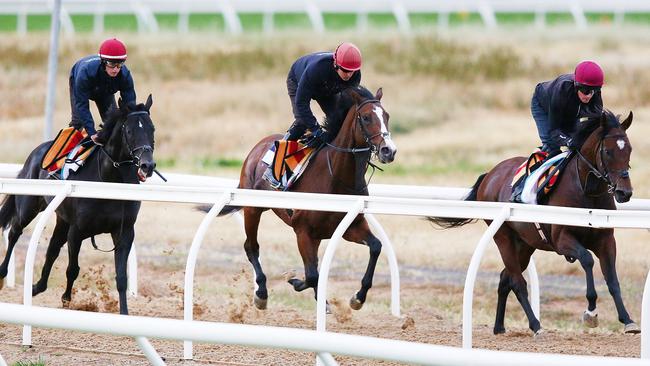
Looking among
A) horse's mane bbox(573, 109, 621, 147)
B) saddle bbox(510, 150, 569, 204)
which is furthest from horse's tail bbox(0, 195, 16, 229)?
horse's mane bbox(573, 109, 621, 147)

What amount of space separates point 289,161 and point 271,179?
185 millimetres

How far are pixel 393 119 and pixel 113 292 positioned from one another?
35.5 ft

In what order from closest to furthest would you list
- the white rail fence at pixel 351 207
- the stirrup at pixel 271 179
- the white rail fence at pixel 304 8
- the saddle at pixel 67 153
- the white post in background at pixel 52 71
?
the white rail fence at pixel 351 207 → the saddle at pixel 67 153 → the stirrup at pixel 271 179 → the white post in background at pixel 52 71 → the white rail fence at pixel 304 8

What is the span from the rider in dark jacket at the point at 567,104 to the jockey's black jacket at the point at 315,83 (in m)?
1.27

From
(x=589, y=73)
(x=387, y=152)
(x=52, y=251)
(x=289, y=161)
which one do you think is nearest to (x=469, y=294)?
(x=387, y=152)

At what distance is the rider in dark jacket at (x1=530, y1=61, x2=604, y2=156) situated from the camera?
8117mm

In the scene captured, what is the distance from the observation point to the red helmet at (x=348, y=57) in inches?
327

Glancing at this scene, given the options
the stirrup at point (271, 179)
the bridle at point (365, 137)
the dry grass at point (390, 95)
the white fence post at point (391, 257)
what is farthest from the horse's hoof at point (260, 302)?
the dry grass at point (390, 95)

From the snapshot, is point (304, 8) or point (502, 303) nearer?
point (502, 303)

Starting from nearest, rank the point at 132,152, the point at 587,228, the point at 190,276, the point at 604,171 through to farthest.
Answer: the point at 190,276 < the point at 604,171 < the point at 587,228 < the point at 132,152

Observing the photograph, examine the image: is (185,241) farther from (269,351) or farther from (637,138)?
(637,138)

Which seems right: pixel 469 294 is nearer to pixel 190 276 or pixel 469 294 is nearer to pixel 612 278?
pixel 612 278

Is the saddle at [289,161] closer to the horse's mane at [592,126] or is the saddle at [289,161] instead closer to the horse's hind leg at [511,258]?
the horse's hind leg at [511,258]

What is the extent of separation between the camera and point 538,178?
834 cm
